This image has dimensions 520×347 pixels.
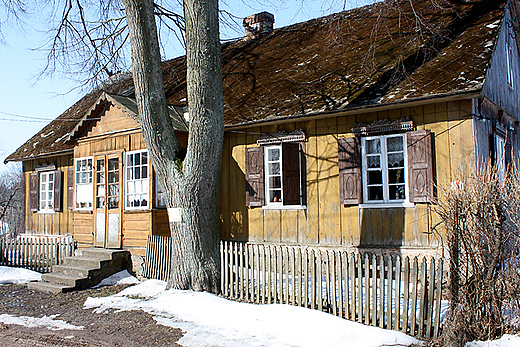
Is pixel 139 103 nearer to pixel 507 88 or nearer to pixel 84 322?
pixel 84 322

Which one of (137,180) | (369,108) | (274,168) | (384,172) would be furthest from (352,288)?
(137,180)

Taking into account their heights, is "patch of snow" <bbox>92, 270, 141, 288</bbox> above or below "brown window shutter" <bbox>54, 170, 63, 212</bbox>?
below

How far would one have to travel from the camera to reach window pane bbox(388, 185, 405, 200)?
9.59 meters

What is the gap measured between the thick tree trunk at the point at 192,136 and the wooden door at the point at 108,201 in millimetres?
3677

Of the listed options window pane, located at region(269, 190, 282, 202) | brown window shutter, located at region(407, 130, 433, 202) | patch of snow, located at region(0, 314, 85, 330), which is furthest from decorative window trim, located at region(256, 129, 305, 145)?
patch of snow, located at region(0, 314, 85, 330)

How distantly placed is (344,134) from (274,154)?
6.56ft

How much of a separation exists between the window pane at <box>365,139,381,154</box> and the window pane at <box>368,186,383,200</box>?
31.0 inches

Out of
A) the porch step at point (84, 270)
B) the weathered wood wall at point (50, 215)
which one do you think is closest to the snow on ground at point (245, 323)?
the porch step at point (84, 270)

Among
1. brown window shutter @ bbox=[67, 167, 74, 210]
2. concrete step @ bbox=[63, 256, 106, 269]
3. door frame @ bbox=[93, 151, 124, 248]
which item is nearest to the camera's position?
concrete step @ bbox=[63, 256, 106, 269]

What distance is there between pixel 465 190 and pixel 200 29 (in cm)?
563

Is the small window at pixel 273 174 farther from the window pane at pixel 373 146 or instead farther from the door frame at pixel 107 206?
the door frame at pixel 107 206

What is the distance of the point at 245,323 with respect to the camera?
6887mm

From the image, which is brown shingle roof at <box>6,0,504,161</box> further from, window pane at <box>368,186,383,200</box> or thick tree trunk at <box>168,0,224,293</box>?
thick tree trunk at <box>168,0,224,293</box>

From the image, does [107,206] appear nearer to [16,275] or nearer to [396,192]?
[16,275]
